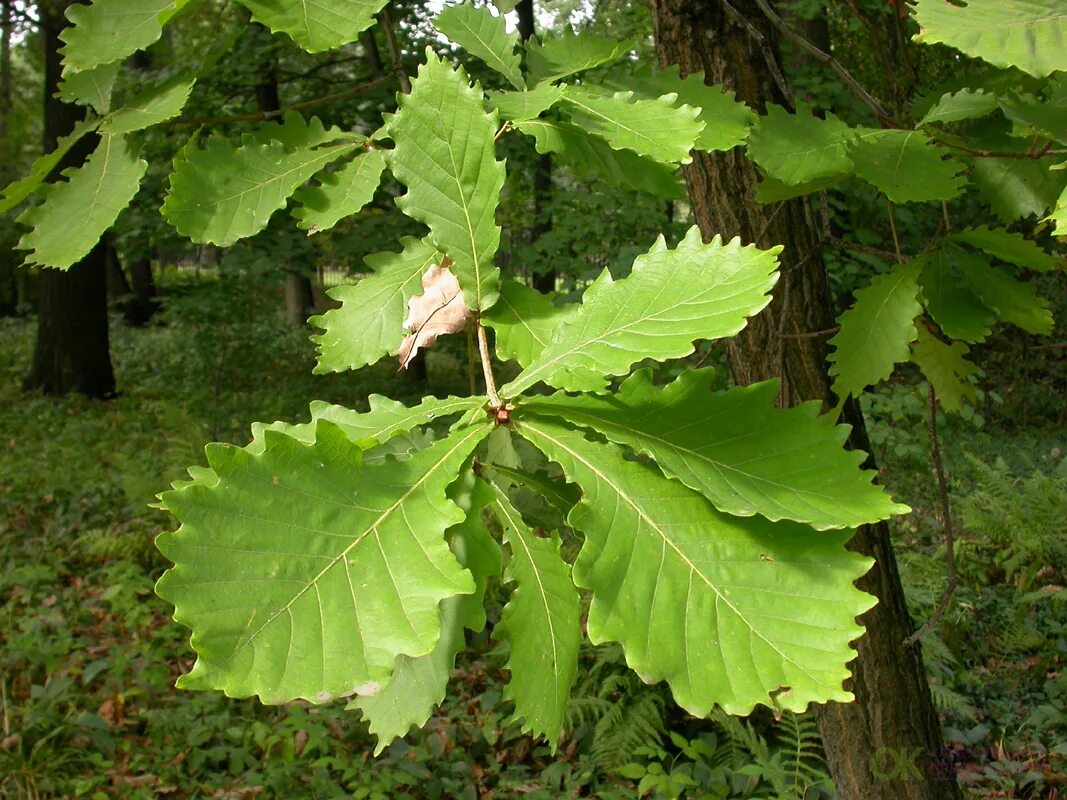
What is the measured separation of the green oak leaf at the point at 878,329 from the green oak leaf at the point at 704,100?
35 centimetres

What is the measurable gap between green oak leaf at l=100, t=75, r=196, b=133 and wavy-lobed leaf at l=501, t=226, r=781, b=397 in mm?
603

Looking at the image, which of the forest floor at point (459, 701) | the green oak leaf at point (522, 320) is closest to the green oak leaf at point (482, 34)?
the green oak leaf at point (522, 320)

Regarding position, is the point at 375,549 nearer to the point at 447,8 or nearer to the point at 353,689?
the point at 353,689

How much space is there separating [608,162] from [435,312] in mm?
294

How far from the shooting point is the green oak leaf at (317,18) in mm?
930

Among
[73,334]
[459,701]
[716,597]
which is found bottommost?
[459,701]

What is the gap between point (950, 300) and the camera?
4.44 feet

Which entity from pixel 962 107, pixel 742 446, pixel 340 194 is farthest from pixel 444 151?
pixel 962 107

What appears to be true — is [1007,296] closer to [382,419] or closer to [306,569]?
→ [382,419]

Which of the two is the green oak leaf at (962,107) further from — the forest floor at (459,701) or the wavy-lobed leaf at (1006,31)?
the forest floor at (459,701)

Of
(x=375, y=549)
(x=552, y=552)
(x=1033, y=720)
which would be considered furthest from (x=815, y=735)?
(x=375, y=549)

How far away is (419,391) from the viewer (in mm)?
8062

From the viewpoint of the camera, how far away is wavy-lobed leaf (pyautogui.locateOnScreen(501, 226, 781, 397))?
0.75m

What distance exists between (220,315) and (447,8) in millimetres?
6855
